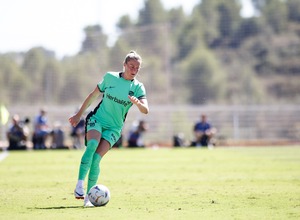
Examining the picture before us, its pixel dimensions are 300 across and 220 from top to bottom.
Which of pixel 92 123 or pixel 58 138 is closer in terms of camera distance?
pixel 92 123

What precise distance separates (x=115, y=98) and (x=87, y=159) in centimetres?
107

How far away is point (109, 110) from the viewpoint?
35.8ft

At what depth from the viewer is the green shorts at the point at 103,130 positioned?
425 inches

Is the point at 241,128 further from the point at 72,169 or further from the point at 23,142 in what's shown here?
the point at 72,169

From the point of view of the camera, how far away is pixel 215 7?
5762 cm

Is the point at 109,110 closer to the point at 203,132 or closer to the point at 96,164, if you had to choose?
the point at 96,164

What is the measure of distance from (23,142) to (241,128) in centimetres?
1501

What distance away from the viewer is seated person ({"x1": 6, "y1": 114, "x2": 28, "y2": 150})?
3316 centimetres

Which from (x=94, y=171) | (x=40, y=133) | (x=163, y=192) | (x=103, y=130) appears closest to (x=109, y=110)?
(x=103, y=130)

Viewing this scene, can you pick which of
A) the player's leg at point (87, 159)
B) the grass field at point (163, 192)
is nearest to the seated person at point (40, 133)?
the grass field at point (163, 192)

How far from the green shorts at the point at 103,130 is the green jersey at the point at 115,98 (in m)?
0.05

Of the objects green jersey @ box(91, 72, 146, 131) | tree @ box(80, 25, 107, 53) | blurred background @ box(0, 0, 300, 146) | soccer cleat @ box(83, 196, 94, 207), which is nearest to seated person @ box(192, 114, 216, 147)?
blurred background @ box(0, 0, 300, 146)

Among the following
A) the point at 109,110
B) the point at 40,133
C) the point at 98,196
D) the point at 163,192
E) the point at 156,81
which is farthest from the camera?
the point at 156,81

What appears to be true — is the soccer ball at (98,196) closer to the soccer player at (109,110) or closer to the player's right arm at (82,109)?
the soccer player at (109,110)
